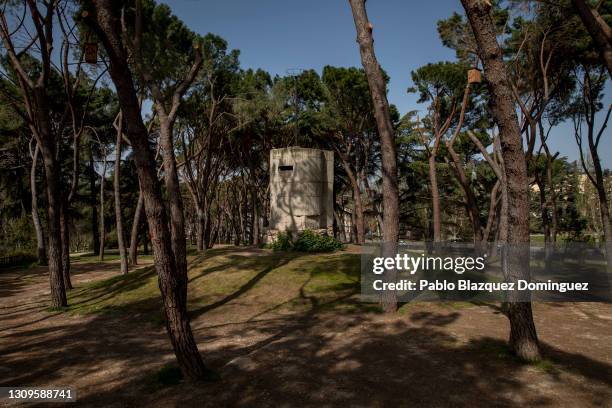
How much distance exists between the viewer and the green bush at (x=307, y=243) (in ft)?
50.4

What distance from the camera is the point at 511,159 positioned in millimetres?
5441

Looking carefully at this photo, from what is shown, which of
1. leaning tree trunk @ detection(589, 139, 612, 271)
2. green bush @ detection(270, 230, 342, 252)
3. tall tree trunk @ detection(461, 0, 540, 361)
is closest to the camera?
tall tree trunk @ detection(461, 0, 540, 361)

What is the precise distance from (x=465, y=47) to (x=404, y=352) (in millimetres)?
14283

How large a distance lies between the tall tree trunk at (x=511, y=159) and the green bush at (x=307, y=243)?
1014 cm

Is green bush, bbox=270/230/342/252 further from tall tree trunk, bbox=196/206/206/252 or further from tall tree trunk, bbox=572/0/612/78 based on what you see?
tall tree trunk, bbox=572/0/612/78

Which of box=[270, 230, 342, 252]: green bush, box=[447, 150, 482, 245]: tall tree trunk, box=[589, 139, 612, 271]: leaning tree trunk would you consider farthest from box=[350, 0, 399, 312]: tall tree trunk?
box=[447, 150, 482, 245]: tall tree trunk

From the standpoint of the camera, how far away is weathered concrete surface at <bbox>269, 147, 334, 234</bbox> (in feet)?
53.9

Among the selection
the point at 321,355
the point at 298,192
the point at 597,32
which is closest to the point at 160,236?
the point at 321,355

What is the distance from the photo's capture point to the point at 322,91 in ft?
79.8

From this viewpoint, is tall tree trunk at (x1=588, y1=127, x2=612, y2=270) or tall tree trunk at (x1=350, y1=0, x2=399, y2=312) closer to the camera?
tall tree trunk at (x1=350, y1=0, x2=399, y2=312)

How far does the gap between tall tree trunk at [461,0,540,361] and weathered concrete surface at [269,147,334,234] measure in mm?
11230

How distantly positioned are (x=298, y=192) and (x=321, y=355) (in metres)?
10.9

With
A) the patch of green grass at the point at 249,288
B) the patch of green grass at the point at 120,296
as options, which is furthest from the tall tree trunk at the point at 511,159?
the patch of green grass at the point at 120,296

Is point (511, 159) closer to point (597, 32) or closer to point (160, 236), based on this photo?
point (597, 32)
